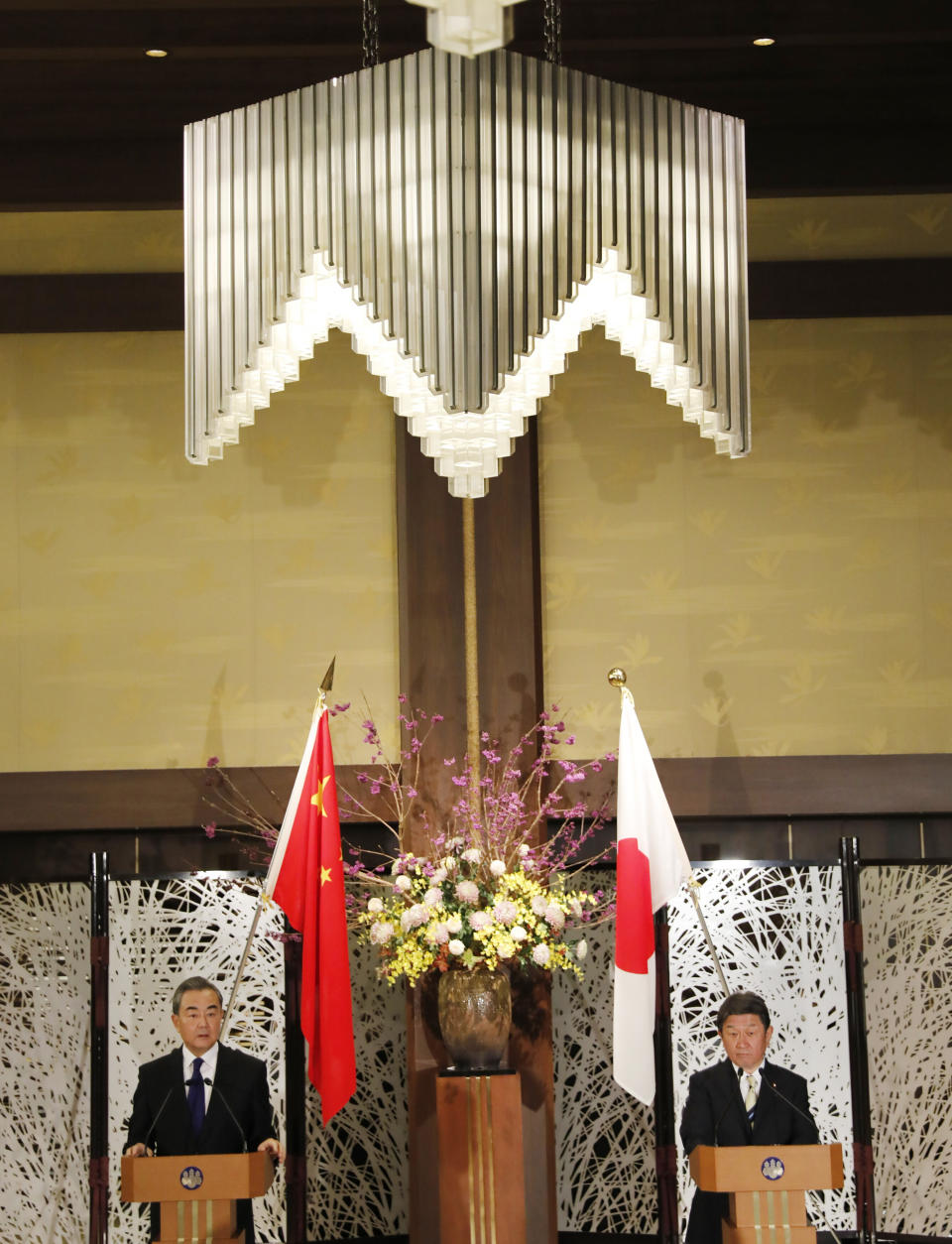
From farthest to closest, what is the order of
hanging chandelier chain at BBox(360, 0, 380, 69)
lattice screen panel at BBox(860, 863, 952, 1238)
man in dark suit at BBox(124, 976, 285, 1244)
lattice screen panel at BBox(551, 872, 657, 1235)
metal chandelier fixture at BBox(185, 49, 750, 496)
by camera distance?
lattice screen panel at BBox(551, 872, 657, 1235) → lattice screen panel at BBox(860, 863, 952, 1238) → man in dark suit at BBox(124, 976, 285, 1244) → hanging chandelier chain at BBox(360, 0, 380, 69) → metal chandelier fixture at BBox(185, 49, 750, 496)

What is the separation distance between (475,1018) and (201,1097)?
88 centimetres

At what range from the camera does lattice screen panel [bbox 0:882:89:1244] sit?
4555 mm

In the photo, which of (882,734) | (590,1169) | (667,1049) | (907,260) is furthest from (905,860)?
(907,260)

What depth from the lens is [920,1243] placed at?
4.52 meters

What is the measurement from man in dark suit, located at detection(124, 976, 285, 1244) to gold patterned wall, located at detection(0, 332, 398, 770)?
2.95 feet

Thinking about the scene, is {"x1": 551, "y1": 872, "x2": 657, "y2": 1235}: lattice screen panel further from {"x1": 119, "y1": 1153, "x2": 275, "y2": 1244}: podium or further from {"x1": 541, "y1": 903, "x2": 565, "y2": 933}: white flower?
{"x1": 119, "y1": 1153, "x2": 275, "y2": 1244}: podium

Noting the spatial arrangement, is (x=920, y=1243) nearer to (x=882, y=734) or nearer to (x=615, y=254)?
(x=882, y=734)

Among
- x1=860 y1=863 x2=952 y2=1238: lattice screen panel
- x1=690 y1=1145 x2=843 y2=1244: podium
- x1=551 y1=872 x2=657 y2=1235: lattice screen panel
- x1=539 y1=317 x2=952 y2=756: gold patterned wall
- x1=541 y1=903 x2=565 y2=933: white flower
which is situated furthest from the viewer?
x1=539 y1=317 x2=952 y2=756: gold patterned wall

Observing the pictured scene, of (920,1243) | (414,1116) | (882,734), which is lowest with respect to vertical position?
(920,1243)

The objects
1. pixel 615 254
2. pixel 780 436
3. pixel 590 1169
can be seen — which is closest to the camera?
pixel 615 254

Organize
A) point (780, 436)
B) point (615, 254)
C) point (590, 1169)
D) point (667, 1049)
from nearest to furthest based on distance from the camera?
point (615, 254) < point (667, 1049) < point (590, 1169) < point (780, 436)

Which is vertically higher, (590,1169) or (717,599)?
(717,599)

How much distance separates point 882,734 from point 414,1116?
199cm

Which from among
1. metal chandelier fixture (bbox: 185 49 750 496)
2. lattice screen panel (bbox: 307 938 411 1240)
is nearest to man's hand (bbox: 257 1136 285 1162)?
lattice screen panel (bbox: 307 938 411 1240)
